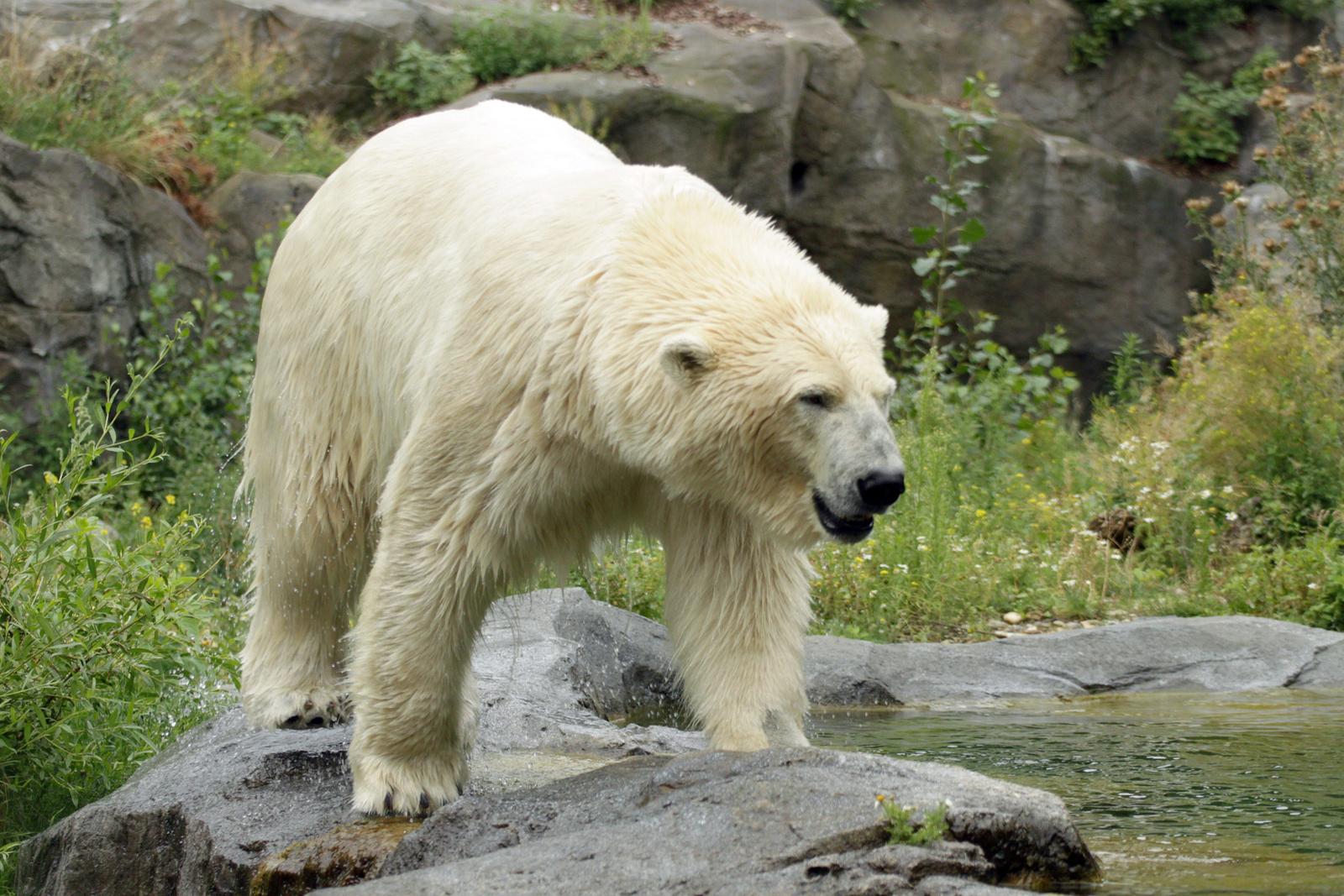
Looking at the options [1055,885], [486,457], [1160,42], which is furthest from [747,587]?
[1160,42]

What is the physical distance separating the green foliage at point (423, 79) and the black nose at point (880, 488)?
946 cm

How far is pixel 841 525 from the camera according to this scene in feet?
8.38

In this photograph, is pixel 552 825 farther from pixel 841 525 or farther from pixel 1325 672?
pixel 1325 672

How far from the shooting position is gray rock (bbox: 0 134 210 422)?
793 cm

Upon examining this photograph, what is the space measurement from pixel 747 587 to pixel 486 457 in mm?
685

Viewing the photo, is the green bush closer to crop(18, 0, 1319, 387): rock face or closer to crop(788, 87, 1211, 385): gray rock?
crop(18, 0, 1319, 387): rock face

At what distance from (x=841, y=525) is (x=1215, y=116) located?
40.8 feet

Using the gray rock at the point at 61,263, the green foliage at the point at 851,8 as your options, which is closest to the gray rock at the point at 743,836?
the gray rock at the point at 61,263

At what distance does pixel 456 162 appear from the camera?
11.2 ft

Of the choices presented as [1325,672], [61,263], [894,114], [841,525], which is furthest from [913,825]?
[894,114]

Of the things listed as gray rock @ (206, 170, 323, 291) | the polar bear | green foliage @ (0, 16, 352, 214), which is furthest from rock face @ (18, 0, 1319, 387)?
the polar bear

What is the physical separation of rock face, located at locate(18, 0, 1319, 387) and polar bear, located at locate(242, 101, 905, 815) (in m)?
7.79

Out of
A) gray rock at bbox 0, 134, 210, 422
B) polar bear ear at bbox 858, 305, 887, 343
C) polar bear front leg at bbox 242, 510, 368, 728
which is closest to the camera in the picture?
polar bear ear at bbox 858, 305, 887, 343

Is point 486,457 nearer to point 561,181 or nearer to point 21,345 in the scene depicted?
point 561,181
